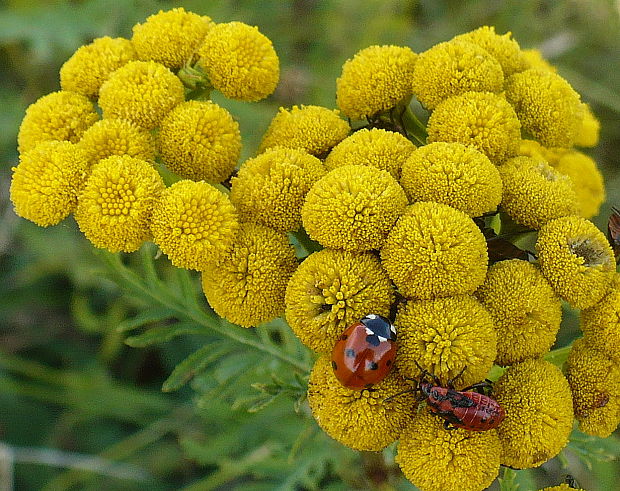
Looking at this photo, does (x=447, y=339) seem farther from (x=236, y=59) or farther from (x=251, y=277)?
(x=236, y=59)

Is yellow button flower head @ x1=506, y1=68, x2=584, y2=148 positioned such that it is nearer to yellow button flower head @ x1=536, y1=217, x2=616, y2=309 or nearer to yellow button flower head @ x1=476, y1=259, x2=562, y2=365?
yellow button flower head @ x1=536, y1=217, x2=616, y2=309

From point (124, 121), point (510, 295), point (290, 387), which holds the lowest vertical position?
point (290, 387)

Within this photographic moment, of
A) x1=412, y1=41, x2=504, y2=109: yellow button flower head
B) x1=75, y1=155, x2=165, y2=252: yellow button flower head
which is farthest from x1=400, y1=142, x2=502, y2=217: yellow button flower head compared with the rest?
x1=75, y1=155, x2=165, y2=252: yellow button flower head

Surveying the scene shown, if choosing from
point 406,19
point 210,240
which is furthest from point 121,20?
point 210,240

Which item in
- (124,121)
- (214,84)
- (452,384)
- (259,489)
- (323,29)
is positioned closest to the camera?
(452,384)

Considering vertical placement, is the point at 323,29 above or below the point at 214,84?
below

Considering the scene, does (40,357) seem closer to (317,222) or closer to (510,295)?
(317,222)

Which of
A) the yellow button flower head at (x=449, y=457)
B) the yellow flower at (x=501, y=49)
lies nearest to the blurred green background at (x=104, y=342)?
the yellow button flower head at (x=449, y=457)
